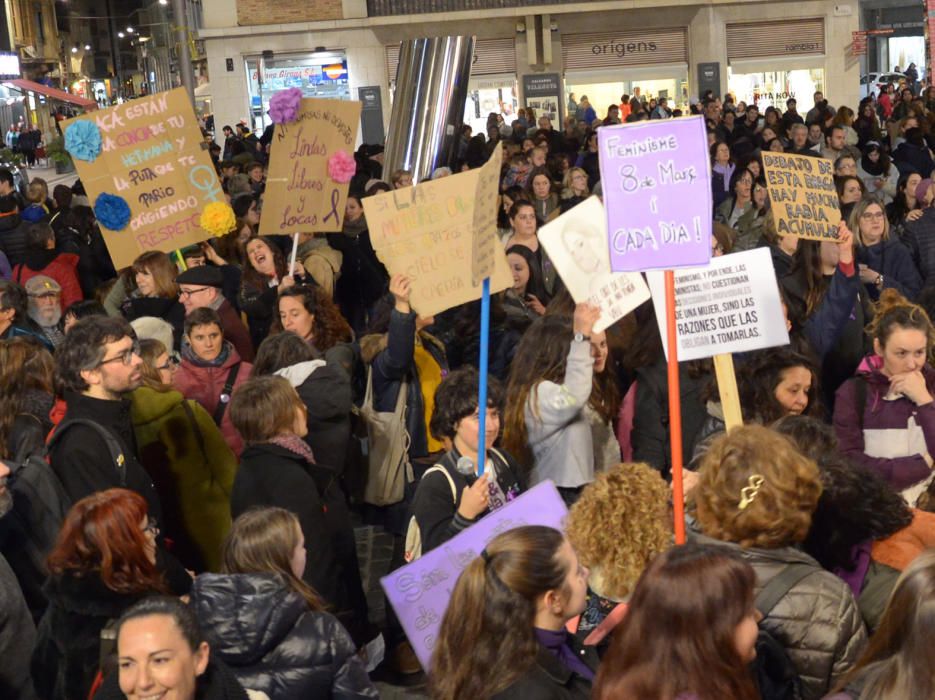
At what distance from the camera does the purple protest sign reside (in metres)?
4.58

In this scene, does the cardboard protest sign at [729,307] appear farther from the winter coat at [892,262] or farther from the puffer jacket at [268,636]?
the winter coat at [892,262]

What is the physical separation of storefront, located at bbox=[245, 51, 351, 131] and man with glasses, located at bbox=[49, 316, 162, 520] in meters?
27.2

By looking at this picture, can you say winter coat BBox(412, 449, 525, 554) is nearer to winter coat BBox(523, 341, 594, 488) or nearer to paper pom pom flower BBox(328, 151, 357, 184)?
winter coat BBox(523, 341, 594, 488)

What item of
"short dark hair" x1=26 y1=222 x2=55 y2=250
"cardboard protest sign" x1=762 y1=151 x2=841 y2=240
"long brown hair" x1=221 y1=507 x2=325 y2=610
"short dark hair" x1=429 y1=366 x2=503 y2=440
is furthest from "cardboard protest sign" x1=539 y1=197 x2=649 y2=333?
"short dark hair" x1=26 y1=222 x2=55 y2=250

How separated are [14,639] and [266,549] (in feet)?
3.69

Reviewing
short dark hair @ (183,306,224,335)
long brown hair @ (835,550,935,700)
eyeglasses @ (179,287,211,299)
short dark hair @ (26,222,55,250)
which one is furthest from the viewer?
short dark hair @ (26,222,55,250)

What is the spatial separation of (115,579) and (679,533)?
1.76 metres

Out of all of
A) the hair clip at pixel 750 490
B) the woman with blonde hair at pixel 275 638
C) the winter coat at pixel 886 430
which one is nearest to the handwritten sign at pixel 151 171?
the winter coat at pixel 886 430

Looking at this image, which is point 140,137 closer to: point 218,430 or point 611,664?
point 218,430

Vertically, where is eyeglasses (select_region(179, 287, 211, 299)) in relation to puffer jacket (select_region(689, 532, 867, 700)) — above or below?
above

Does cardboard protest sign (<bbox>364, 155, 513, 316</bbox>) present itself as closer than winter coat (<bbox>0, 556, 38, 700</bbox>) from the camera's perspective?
No

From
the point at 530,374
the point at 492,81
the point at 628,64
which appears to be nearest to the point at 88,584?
the point at 530,374

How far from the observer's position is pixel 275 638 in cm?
368

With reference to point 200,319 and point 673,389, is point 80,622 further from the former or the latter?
point 200,319
